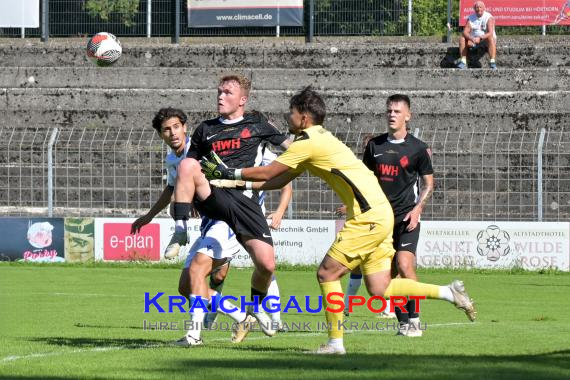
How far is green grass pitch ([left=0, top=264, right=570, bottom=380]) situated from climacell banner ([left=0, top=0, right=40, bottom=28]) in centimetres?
1497

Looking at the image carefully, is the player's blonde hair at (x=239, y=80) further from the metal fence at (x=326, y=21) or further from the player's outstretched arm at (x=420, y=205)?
the metal fence at (x=326, y=21)

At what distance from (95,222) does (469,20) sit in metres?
10.7

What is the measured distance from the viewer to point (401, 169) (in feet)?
39.8

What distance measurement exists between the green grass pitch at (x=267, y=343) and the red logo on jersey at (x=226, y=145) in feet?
5.53

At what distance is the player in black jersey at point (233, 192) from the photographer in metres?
10.2

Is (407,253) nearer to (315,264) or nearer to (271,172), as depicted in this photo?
(271,172)

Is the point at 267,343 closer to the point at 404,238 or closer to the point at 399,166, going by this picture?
the point at 404,238

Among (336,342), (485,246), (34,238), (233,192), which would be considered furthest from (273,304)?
(34,238)

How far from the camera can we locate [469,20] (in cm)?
2830

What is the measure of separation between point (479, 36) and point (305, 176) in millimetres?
7093

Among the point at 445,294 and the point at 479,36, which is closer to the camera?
the point at 445,294

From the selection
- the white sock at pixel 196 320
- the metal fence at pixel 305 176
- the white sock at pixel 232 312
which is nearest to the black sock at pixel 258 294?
the white sock at pixel 232 312

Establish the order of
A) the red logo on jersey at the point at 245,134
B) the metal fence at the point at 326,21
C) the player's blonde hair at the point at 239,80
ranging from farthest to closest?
the metal fence at the point at 326,21 < the red logo on jersey at the point at 245,134 < the player's blonde hair at the point at 239,80

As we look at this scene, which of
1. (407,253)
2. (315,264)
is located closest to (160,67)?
(315,264)
